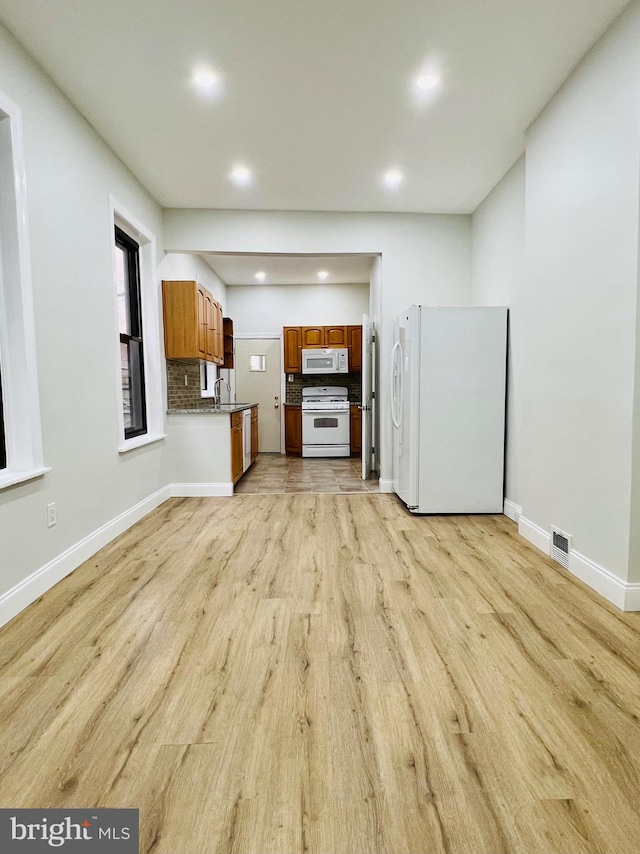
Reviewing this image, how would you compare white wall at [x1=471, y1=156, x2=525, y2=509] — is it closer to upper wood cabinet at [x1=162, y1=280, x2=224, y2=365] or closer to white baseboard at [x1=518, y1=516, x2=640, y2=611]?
white baseboard at [x1=518, y1=516, x2=640, y2=611]

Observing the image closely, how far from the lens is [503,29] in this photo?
2180mm

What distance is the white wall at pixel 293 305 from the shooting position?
7.41 m

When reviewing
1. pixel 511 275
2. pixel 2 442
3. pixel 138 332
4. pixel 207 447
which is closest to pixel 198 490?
pixel 207 447

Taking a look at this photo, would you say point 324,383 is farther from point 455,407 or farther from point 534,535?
point 534,535

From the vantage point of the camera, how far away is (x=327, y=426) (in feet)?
23.0

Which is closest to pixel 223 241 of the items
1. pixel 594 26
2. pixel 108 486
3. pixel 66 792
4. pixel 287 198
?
pixel 287 198

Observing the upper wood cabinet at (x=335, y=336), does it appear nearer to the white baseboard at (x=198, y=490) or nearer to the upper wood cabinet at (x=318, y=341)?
the upper wood cabinet at (x=318, y=341)

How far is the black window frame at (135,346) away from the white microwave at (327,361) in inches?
131

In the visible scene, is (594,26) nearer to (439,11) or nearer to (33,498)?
(439,11)

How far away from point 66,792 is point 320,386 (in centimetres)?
663

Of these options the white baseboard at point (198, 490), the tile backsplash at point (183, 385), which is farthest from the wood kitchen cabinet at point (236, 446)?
the tile backsplash at point (183, 385)

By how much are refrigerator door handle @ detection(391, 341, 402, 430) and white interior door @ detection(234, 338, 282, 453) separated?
3716 mm

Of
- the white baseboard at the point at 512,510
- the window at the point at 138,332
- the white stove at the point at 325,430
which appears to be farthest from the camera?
the white stove at the point at 325,430

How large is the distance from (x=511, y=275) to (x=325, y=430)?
3915mm
